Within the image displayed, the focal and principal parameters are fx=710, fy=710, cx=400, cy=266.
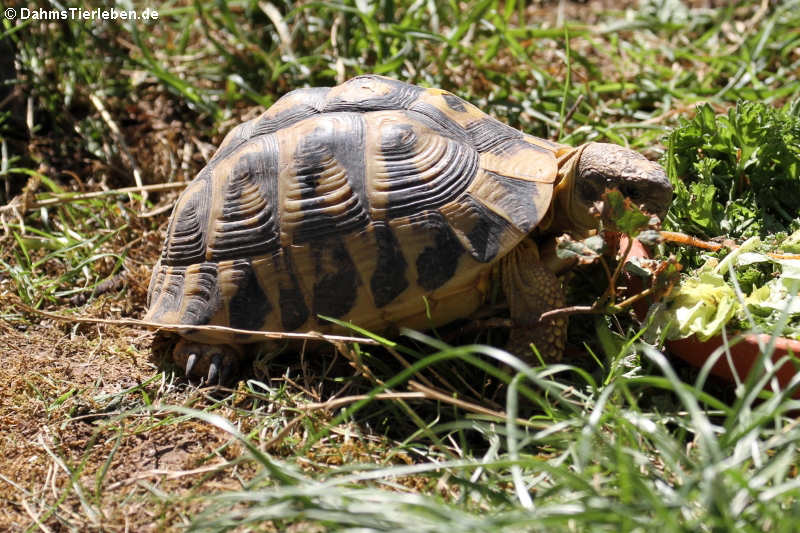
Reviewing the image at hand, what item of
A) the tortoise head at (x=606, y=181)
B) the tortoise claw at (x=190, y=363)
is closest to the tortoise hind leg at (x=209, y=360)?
the tortoise claw at (x=190, y=363)

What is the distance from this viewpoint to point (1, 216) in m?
3.92

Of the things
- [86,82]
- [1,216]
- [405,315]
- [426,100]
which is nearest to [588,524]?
[405,315]

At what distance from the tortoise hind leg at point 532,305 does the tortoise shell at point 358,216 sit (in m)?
0.12

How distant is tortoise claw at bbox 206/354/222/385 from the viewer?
2.85 meters

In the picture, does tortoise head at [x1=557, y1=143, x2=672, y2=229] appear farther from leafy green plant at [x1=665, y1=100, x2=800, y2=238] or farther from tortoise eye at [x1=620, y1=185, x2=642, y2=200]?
leafy green plant at [x1=665, y1=100, x2=800, y2=238]

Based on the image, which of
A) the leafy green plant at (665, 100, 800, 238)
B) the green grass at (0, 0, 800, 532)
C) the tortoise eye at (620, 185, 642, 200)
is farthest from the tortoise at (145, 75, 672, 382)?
the leafy green plant at (665, 100, 800, 238)

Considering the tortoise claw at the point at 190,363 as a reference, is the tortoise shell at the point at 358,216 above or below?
above

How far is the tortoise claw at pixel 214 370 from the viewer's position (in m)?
2.85

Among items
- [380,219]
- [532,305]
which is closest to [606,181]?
[532,305]

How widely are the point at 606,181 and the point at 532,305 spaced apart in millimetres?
537

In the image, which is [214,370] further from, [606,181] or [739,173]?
Answer: [739,173]

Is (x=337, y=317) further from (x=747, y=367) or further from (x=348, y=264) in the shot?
(x=747, y=367)

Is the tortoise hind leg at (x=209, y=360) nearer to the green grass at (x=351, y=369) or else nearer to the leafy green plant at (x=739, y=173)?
the green grass at (x=351, y=369)

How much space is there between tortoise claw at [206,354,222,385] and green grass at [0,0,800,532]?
0.06 m
